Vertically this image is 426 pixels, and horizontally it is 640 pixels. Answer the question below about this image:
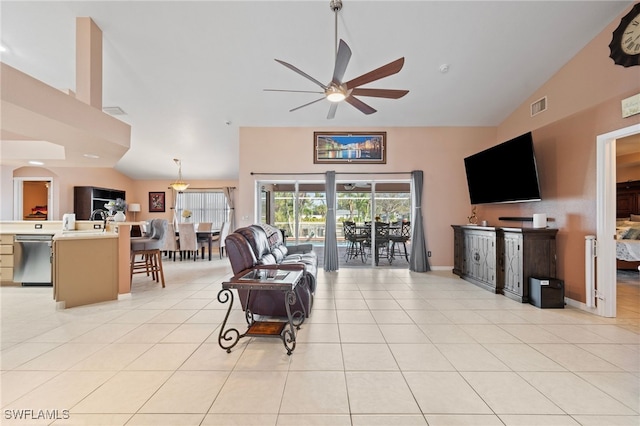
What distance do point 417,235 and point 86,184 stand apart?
9.15 metres

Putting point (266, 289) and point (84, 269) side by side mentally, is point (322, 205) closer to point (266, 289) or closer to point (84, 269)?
point (266, 289)

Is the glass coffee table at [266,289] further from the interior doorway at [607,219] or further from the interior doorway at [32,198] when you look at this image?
the interior doorway at [32,198]

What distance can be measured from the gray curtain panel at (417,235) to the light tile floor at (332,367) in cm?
204

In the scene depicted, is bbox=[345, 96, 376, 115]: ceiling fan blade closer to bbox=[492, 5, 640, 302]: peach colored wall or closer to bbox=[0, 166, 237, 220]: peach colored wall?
bbox=[492, 5, 640, 302]: peach colored wall

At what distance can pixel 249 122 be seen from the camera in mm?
5645

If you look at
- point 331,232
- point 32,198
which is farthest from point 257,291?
point 32,198

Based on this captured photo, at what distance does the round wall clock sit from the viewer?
2889 millimetres

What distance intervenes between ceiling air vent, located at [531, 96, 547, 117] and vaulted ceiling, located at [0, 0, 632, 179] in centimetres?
25

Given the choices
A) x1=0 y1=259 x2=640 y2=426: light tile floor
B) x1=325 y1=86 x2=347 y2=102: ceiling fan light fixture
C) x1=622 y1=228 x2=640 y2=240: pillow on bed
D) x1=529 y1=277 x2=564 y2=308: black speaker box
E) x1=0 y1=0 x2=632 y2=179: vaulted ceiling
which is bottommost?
x1=0 y1=259 x2=640 y2=426: light tile floor

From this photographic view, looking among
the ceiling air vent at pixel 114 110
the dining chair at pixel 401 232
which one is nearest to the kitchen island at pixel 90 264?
the ceiling air vent at pixel 114 110

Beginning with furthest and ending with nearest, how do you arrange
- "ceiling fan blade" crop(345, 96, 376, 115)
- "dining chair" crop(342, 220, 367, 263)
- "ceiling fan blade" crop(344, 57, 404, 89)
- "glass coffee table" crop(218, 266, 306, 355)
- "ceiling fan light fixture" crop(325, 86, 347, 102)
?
"dining chair" crop(342, 220, 367, 263)
"ceiling fan blade" crop(345, 96, 376, 115)
"ceiling fan light fixture" crop(325, 86, 347, 102)
"ceiling fan blade" crop(344, 57, 404, 89)
"glass coffee table" crop(218, 266, 306, 355)

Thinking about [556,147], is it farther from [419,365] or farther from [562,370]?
[419,365]

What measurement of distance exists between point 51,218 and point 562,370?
1040 cm

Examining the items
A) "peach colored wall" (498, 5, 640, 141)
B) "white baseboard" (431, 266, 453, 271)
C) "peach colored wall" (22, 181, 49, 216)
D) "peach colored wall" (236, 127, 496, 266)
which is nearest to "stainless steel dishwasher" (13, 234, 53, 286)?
"peach colored wall" (236, 127, 496, 266)
